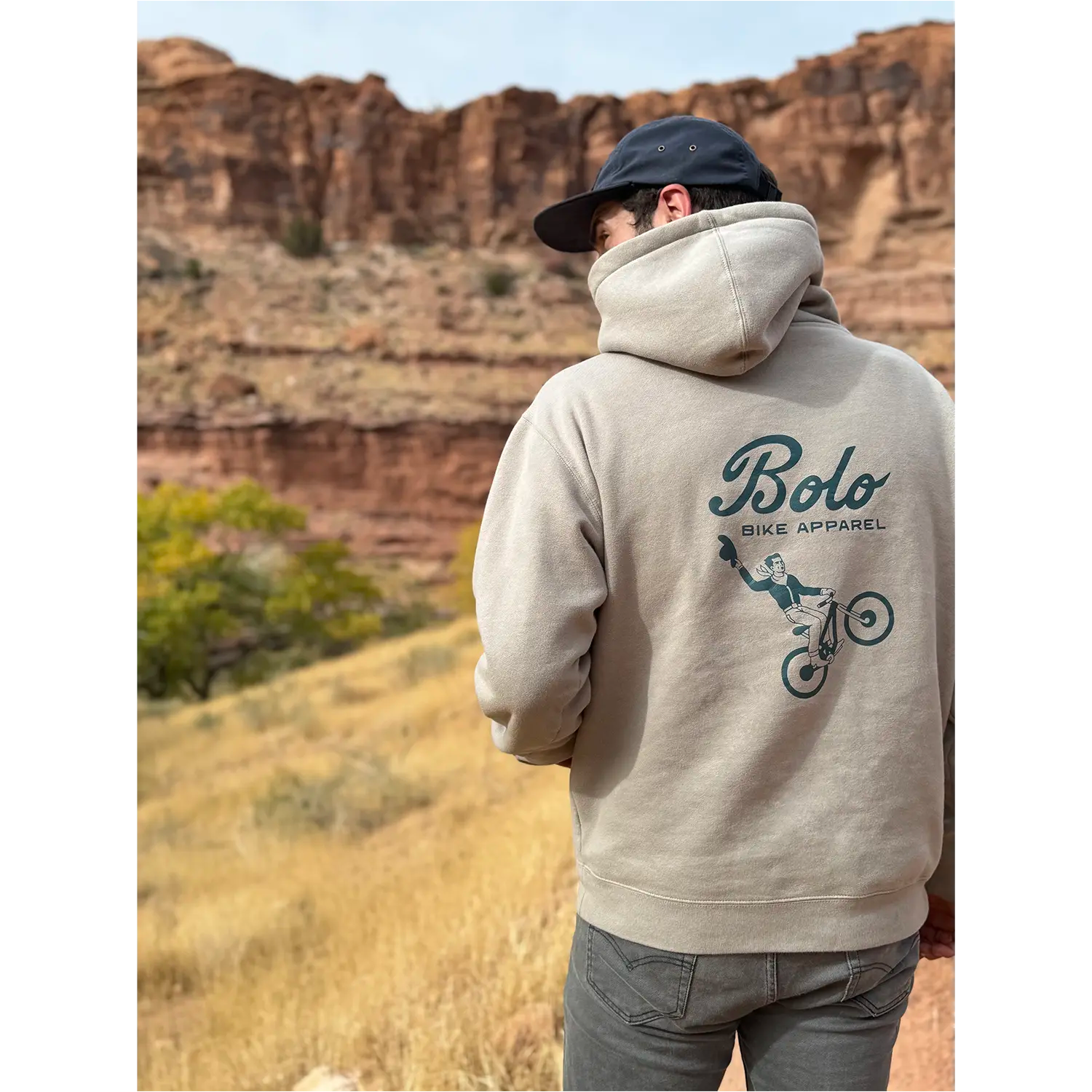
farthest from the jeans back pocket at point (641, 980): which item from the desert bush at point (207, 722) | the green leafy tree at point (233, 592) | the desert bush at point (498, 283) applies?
the desert bush at point (498, 283)

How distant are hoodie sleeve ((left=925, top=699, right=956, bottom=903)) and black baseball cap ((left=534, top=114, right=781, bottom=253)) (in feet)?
2.07

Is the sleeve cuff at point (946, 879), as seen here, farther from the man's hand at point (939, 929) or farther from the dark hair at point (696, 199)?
the dark hair at point (696, 199)

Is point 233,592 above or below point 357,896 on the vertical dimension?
above

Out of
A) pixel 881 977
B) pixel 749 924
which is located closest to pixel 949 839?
pixel 881 977

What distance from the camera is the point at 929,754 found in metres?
1.04

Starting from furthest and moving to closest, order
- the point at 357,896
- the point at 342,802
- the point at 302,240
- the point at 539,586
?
the point at 302,240 → the point at 342,802 → the point at 357,896 → the point at 539,586

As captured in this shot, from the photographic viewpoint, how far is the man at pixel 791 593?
97 cm

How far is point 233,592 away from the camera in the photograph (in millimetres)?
14211

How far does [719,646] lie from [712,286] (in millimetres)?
344

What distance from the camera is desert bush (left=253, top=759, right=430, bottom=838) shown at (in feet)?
33.6

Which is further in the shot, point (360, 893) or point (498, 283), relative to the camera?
point (498, 283)

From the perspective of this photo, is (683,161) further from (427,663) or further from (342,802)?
(427,663)
